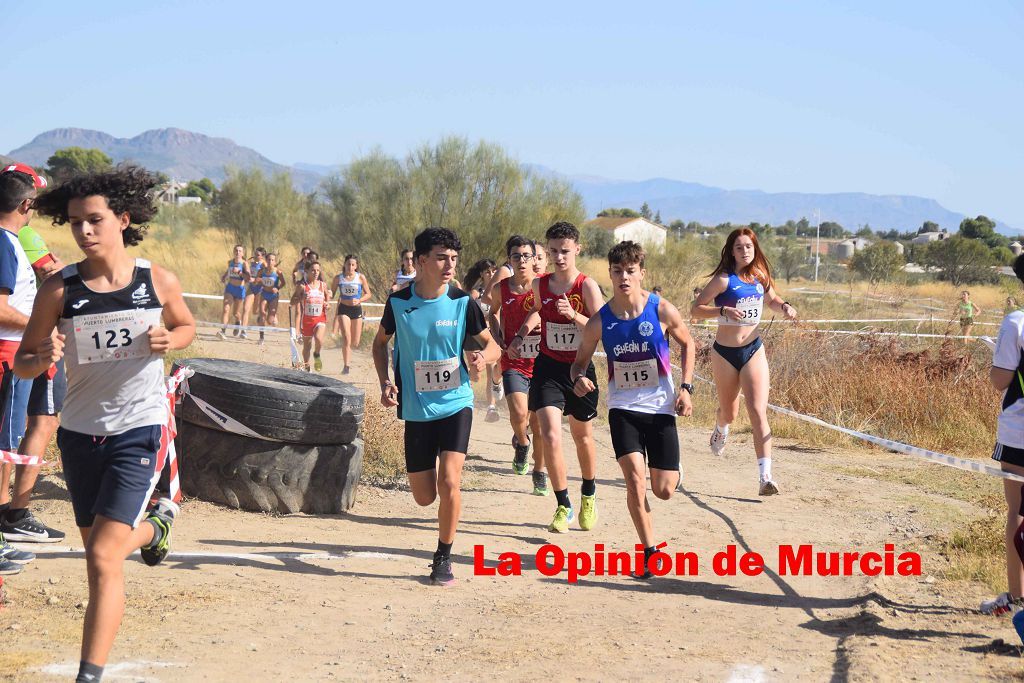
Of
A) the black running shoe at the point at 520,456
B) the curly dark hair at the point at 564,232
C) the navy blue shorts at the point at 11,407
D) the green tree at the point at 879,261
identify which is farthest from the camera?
the green tree at the point at 879,261

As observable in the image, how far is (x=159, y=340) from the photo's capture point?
14.3 ft

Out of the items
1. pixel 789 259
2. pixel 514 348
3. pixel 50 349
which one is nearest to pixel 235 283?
pixel 514 348

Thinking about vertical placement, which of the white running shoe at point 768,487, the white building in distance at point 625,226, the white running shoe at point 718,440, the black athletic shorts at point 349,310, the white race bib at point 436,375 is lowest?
the white running shoe at point 768,487

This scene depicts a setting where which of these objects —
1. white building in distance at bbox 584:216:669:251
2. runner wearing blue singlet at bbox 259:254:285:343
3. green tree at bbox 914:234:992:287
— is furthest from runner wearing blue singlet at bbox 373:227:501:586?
white building in distance at bbox 584:216:669:251

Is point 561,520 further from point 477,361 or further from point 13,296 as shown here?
point 13,296

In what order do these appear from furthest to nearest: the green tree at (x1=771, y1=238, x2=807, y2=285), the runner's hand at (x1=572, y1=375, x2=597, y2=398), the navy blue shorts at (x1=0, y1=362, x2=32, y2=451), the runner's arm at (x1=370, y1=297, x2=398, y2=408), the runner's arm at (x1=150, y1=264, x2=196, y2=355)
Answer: the green tree at (x1=771, y1=238, x2=807, y2=285) → the runner's hand at (x1=572, y1=375, x2=597, y2=398) → the runner's arm at (x1=370, y1=297, x2=398, y2=408) → the navy blue shorts at (x1=0, y1=362, x2=32, y2=451) → the runner's arm at (x1=150, y1=264, x2=196, y2=355)

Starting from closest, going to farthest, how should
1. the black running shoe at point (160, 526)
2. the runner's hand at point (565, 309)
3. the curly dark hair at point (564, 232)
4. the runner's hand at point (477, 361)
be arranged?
Answer: the black running shoe at point (160, 526) → the runner's hand at point (477, 361) → the runner's hand at point (565, 309) → the curly dark hair at point (564, 232)

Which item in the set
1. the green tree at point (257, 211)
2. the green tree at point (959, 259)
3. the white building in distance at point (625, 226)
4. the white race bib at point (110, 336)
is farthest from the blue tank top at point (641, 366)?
the white building in distance at point (625, 226)

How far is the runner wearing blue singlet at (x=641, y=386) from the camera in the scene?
6.75 m

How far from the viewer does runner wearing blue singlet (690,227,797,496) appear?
8.59 meters

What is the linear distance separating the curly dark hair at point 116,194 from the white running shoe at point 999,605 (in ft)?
15.2

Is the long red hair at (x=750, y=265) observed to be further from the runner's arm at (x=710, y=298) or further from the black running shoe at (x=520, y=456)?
the black running shoe at (x=520, y=456)

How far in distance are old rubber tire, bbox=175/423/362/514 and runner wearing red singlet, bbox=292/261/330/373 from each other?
777cm

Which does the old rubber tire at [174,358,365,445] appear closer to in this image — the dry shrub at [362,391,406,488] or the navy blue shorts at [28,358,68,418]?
the navy blue shorts at [28,358,68,418]
